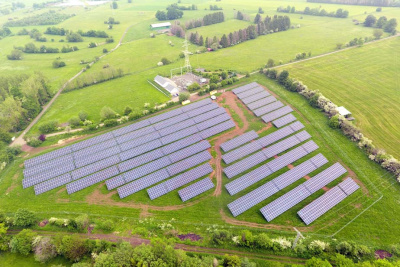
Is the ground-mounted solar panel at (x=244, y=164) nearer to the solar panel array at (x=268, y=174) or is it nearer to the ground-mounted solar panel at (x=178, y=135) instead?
the solar panel array at (x=268, y=174)

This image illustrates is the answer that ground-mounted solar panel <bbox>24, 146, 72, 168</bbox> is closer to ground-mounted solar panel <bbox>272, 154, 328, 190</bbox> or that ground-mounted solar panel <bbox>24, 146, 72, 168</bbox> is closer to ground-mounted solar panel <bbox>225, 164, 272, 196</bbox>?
ground-mounted solar panel <bbox>225, 164, 272, 196</bbox>

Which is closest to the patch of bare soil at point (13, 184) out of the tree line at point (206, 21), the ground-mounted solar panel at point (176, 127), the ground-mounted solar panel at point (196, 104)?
the ground-mounted solar panel at point (176, 127)

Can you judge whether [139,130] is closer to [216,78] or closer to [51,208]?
[51,208]

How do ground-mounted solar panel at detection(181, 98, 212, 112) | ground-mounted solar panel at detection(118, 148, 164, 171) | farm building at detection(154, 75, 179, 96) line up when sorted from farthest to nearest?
1. farm building at detection(154, 75, 179, 96)
2. ground-mounted solar panel at detection(181, 98, 212, 112)
3. ground-mounted solar panel at detection(118, 148, 164, 171)

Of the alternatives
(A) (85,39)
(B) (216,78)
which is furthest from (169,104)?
(A) (85,39)

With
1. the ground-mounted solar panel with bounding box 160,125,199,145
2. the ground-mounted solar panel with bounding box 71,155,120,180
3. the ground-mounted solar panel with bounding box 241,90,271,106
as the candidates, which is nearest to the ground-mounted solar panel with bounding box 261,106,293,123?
the ground-mounted solar panel with bounding box 241,90,271,106
